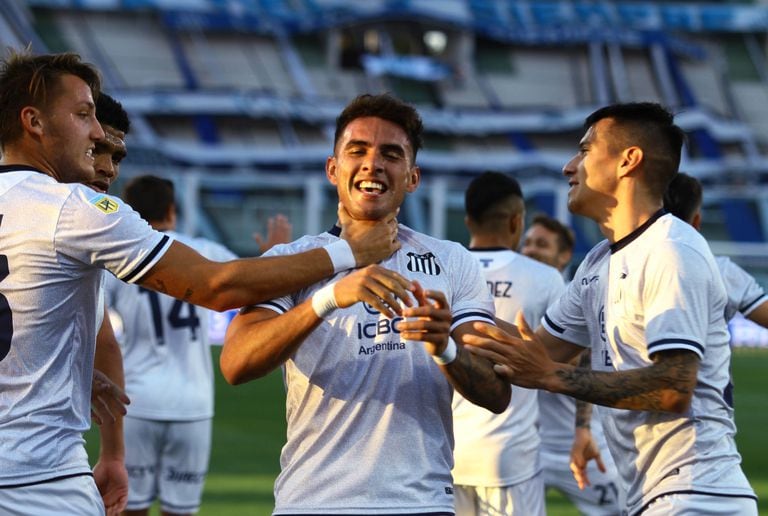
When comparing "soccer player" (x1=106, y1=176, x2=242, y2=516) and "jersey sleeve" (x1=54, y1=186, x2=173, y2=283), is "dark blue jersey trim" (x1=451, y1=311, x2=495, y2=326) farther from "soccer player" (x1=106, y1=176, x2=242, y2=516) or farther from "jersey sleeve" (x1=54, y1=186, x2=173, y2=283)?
"soccer player" (x1=106, y1=176, x2=242, y2=516)

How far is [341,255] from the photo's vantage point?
3.89 m

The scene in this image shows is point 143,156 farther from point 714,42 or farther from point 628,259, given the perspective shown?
point 628,259

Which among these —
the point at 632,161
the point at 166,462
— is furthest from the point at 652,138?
the point at 166,462

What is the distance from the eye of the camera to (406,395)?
400 centimetres

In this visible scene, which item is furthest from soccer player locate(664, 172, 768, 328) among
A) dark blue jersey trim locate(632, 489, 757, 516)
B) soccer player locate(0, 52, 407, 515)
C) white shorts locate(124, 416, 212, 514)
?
white shorts locate(124, 416, 212, 514)

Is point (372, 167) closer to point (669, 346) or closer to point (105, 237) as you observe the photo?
point (105, 237)

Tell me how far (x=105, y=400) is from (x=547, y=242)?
14.7 feet

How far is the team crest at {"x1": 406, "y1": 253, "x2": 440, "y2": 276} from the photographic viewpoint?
416 cm

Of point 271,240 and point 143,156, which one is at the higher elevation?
point 143,156

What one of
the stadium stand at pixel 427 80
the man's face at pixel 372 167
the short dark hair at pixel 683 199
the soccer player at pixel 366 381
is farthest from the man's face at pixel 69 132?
the stadium stand at pixel 427 80

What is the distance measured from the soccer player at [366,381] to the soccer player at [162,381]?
349 cm

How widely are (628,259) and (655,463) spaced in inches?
28.6

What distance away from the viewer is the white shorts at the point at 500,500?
6.48 meters

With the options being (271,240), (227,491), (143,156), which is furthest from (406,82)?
(271,240)
